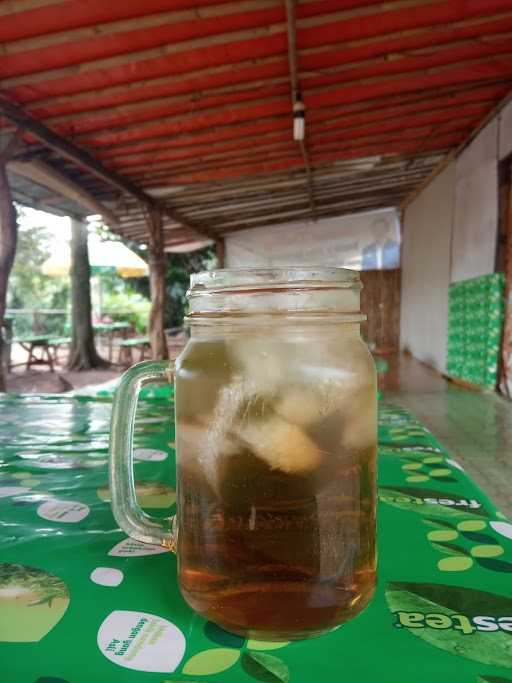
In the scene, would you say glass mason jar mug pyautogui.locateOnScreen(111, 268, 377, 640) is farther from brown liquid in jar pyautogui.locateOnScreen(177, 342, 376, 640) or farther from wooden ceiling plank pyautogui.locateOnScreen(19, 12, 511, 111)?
wooden ceiling plank pyautogui.locateOnScreen(19, 12, 511, 111)

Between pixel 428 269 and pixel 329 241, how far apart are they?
2.46 meters

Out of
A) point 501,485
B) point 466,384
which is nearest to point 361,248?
point 466,384

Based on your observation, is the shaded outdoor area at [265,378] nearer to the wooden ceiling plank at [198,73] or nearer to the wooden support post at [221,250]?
the wooden ceiling plank at [198,73]

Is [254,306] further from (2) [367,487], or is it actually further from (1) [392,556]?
(1) [392,556]

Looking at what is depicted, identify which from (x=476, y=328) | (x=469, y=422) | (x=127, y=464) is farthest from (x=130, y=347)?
(x=127, y=464)

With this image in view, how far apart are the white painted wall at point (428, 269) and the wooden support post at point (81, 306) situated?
5490 mm

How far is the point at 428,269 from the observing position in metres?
8.43

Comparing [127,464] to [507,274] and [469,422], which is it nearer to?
[469,422]

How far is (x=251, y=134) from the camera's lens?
4789 mm

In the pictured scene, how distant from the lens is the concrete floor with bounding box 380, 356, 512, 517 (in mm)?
2713

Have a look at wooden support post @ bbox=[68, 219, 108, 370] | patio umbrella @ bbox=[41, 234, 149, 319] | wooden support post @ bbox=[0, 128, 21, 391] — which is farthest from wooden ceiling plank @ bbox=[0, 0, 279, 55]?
patio umbrella @ bbox=[41, 234, 149, 319]

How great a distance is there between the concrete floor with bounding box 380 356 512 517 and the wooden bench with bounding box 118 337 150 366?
169 inches

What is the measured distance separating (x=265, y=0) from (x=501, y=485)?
9.33 ft

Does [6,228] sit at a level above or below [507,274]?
above
